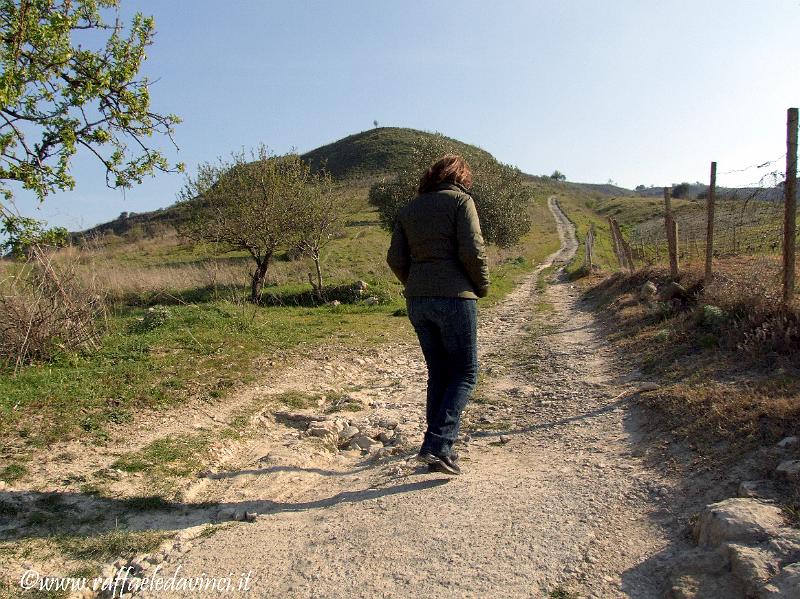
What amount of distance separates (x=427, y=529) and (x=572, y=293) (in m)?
14.9

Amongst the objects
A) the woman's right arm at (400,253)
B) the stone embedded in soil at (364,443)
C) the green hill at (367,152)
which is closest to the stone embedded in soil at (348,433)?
the stone embedded in soil at (364,443)

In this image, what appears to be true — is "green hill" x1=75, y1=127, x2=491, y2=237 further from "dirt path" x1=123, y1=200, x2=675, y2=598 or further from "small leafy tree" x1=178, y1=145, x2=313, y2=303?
"dirt path" x1=123, y1=200, x2=675, y2=598

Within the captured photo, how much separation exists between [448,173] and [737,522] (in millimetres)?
2943

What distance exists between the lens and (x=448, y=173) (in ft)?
14.3

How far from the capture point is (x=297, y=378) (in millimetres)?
8023

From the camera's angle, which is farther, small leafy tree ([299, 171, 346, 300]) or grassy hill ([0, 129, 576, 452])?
small leafy tree ([299, 171, 346, 300])

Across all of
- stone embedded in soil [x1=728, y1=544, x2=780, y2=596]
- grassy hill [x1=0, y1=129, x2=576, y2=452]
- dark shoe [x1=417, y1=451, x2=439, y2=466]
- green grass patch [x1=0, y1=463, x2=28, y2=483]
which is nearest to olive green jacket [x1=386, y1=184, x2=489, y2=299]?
dark shoe [x1=417, y1=451, x2=439, y2=466]

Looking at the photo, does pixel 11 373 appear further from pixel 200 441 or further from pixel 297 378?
pixel 297 378

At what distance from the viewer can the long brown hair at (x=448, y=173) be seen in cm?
438

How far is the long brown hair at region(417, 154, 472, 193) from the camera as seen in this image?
438cm

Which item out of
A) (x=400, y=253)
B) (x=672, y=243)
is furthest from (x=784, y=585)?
(x=672, y=243)

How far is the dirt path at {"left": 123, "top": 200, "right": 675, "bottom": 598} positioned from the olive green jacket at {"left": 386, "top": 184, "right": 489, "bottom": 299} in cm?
144

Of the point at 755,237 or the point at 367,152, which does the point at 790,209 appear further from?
the point at 367,152

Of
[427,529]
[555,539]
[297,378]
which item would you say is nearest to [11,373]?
[297,378]
